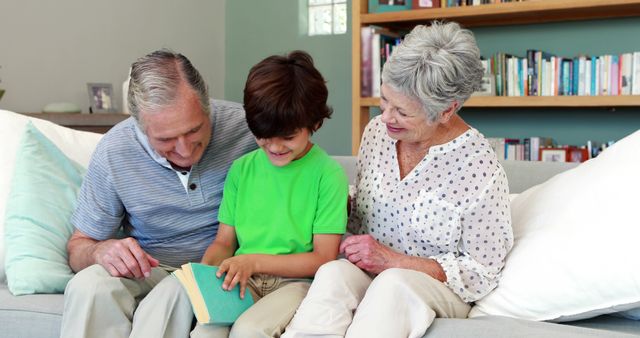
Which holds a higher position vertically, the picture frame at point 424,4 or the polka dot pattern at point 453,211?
the picture frame at point 424,4

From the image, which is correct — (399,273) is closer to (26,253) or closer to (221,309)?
(221,309)

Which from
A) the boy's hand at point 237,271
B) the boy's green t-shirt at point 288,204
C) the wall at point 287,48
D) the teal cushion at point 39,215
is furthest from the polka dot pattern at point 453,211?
the wall at point 287,48

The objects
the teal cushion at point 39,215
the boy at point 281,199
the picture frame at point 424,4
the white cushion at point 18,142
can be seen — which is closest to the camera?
the boy at point 281,199

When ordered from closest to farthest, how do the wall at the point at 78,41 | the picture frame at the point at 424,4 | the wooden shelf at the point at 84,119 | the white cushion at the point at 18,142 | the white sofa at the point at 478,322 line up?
the white sofa at the point at 478,322, the white cushion at the point at 18,142, the wooden shelf at the point at 84,119, the wall at the point at 78,41, the picture frame at the point at 424,4

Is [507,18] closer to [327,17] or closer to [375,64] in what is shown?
[375,64]

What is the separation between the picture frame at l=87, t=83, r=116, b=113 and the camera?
13.0ft

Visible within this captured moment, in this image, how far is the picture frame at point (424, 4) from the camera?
3750mm

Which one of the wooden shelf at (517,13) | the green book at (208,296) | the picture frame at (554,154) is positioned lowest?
the green book at (208,296)

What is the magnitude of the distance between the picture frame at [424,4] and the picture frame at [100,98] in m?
1.66

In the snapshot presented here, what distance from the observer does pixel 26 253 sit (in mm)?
Result: 1826

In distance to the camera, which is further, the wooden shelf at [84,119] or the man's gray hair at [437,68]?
the wooden shelf at [84,119]

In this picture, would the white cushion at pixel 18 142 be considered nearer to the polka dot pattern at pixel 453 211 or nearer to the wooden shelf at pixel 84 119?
the polka dot pattern at pixel 453 211

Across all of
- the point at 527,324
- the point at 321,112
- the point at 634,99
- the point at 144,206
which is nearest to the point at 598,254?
the point at 527,324

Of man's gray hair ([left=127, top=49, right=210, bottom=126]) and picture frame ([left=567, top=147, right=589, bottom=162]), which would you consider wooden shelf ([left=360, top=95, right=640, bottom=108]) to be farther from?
man's gray hair ([left=127, top=49, right=210, bottom=126])
